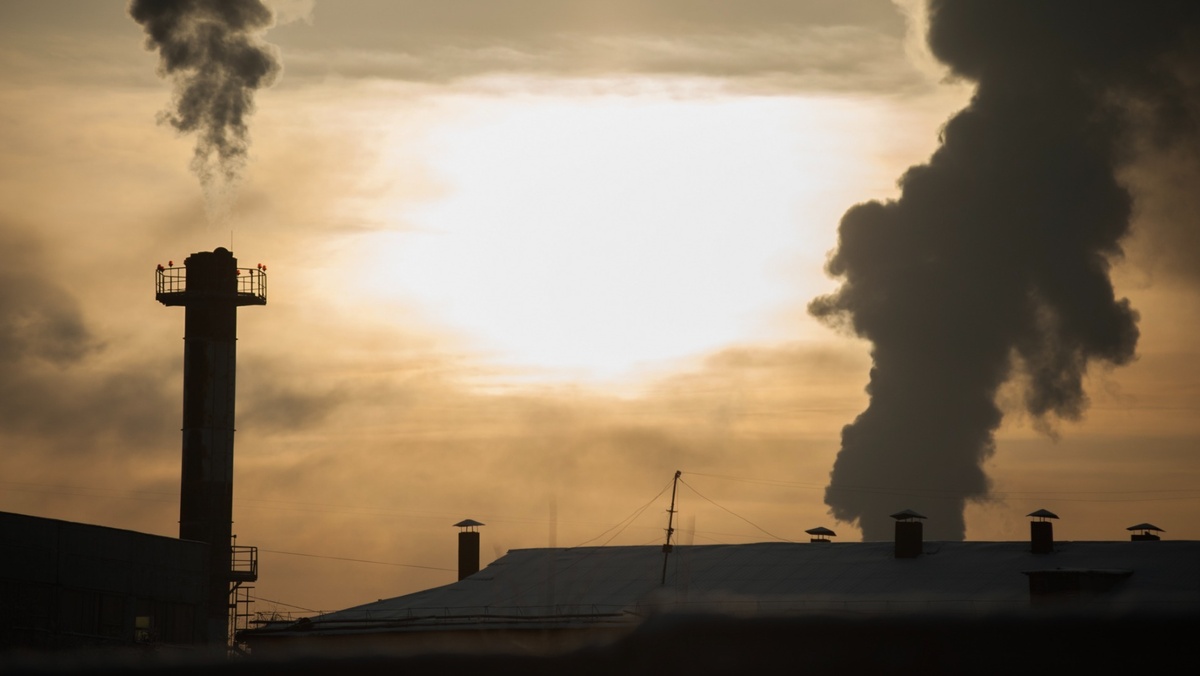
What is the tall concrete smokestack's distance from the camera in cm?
6462

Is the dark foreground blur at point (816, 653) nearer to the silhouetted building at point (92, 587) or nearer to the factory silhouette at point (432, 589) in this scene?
the factory silhouette at point (432, 589)

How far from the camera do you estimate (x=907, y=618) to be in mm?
8656

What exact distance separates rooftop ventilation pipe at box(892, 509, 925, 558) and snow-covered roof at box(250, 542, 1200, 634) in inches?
18.1

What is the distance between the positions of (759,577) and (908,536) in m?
5.29

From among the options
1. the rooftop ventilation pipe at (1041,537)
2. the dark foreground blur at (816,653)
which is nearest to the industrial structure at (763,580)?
the rooftop ventilation pipe at (1041,537)

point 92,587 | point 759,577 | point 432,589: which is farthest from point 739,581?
point 92,587

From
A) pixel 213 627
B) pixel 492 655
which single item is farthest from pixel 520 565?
pixel 492 655

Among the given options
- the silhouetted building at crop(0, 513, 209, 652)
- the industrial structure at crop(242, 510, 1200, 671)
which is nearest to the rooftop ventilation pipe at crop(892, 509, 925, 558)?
the industrial structure at crop(242, 510, 1200, 671)

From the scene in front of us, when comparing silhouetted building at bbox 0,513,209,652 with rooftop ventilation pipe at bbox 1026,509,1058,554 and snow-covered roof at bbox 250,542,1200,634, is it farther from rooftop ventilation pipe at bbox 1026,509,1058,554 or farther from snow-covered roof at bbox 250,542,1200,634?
rooftop ventilation pipe at bbox 1026,509,1058,554

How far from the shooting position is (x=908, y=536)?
171 ft

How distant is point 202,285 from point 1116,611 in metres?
62.7

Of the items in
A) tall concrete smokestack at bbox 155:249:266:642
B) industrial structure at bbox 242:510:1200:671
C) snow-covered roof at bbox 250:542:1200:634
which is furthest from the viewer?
tall concrete smokestack at bbox 155:249:266:642

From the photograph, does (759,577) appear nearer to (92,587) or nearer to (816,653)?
(92,587)

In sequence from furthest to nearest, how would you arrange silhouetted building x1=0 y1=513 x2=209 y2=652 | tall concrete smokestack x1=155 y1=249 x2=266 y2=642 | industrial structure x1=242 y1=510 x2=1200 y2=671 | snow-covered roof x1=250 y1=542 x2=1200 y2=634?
tall concrete smokestack x1=155 y1=249 x2=266 y2=642, silhouetted building x1=0 y1=513 x2=209 y2=652, snow-covered roof x1=250 y1=542 x2=1200 y2=634, industrial structure x1=242 y1=510 x2=1200 y2=671
